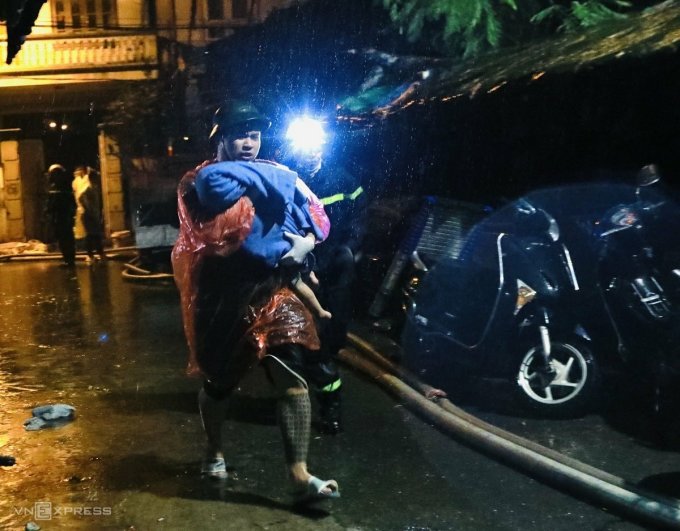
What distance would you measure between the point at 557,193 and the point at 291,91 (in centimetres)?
893

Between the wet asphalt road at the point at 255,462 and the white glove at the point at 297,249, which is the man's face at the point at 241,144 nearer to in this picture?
the white glove at the point at 297,249

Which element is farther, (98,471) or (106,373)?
(106,373)

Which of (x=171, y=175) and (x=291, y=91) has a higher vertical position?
(x=291, y=91)

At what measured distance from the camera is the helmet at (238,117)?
4.21 meters

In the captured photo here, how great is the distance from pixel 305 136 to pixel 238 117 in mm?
1906

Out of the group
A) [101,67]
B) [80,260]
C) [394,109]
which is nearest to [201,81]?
[101,67]

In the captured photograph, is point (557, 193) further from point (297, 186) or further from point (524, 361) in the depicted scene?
point (297, 186)

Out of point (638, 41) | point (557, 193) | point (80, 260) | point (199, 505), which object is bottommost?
point (80, 260)

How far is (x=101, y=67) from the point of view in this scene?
72.7ft

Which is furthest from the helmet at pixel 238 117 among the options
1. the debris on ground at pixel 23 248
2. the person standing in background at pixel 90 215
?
the debris on ground at pixel 23 248

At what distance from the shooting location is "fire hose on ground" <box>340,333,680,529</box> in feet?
13.0

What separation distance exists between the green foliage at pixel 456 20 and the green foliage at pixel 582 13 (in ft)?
1.63

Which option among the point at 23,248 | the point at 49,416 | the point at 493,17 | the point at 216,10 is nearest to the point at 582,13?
the point at 493,17

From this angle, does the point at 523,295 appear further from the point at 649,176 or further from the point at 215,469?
the point at 215,469
